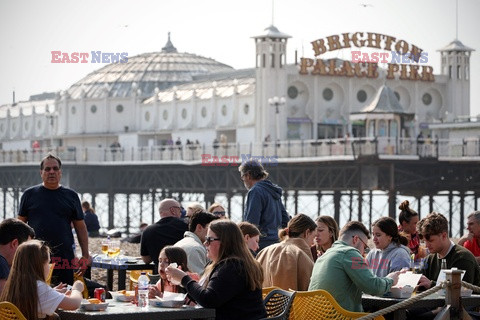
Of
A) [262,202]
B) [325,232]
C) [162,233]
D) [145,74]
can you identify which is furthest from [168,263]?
[145,74]

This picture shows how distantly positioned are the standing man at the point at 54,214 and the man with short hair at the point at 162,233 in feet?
4.75

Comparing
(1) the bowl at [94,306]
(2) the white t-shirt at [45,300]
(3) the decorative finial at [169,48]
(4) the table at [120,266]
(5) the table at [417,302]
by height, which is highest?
(3) the decorative finial at [169,48]

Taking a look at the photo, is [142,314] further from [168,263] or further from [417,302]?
[417,302]

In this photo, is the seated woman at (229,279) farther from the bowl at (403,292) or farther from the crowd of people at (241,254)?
the bowl at (403,292)

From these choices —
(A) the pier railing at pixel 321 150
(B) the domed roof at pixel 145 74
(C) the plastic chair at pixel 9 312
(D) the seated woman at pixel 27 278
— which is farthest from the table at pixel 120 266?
(B) the domed roof at pixel 145 74

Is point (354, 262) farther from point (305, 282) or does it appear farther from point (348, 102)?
point (348, 102)

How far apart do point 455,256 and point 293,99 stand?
181ft

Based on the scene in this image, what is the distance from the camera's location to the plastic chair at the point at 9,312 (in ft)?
27.2

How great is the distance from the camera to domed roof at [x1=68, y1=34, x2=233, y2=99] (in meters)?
88.8

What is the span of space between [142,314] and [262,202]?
4.96 m

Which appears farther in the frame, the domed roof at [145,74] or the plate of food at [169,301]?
the domed roof at [145,74]

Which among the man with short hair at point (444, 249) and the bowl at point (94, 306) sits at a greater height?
the man with short hair at point (444, 249)

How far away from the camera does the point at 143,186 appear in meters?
70.2

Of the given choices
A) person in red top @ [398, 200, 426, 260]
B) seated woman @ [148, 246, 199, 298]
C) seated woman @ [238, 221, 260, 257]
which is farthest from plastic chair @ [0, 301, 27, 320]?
person in red top @ [398, 200, 426, 260]
